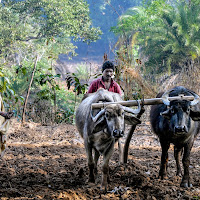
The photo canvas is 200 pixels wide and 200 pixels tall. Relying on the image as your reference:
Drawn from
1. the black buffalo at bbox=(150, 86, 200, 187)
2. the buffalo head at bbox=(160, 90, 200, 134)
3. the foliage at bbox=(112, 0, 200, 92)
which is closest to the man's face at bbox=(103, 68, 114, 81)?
the black buffalo at bbox=(150, 86, 200, 187)

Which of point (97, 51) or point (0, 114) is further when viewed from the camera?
point (97, 51)

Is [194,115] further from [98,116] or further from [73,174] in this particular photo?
[73,174]

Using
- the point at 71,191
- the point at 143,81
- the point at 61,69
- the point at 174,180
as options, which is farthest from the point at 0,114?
the point at 61,69

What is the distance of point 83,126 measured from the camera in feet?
17.5

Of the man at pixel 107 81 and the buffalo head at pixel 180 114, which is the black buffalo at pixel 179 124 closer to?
the buffalo head at pixel 180 114

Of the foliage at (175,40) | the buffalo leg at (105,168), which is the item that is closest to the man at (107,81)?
the buffalo leg at (105,168)

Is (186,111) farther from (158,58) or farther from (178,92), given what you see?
(158,58)

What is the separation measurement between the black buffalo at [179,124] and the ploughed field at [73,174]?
41cm

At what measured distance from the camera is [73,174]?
5.56m

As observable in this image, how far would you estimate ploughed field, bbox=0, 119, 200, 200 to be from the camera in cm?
446

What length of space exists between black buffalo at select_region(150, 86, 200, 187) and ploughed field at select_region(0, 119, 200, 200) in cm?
41

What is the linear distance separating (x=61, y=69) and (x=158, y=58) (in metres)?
20.4

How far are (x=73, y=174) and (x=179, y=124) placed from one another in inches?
84.3

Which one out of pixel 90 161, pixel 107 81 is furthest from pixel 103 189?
pixel 107 81
